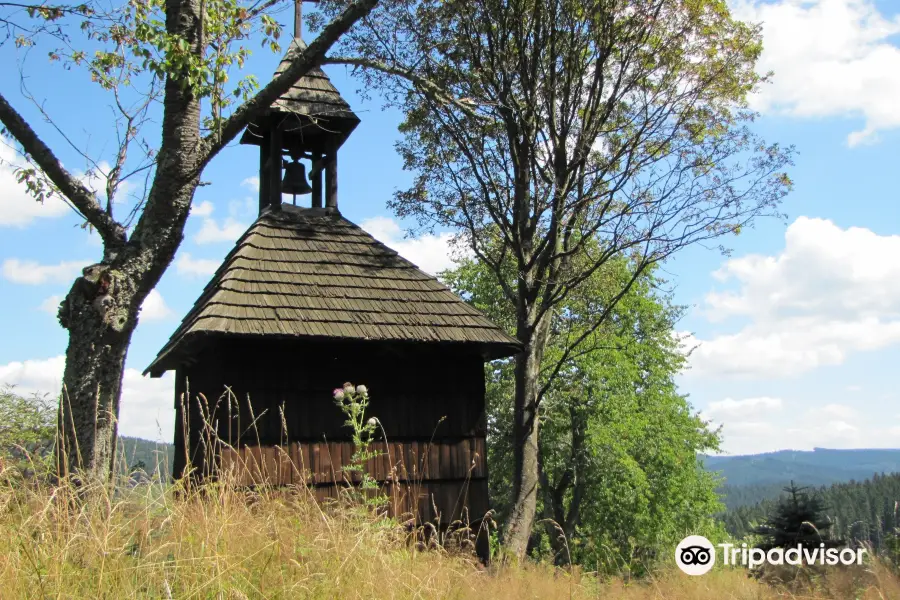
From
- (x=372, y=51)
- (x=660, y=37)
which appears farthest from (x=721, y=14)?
(x=372, y=51)

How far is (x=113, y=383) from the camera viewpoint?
567cm

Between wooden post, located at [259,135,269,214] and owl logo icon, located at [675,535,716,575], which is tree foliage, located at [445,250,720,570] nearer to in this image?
wooden post, located at [259,135,269,214]

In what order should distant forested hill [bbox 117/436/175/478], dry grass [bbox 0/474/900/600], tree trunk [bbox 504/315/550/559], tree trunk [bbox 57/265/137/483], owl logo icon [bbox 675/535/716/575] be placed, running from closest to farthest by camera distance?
dry grass [bbox 0/474/900/600], distant forested hill [bbox 117/436/175/478], tree trunk [bbox 57/265/137/483], owl logo icon [bbox 675/535/716/575], tree trunk [bbox 504/315/550/559]

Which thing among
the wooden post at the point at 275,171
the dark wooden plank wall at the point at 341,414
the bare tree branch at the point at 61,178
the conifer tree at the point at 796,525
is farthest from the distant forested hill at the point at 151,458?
the wooden post at the point at 275,171

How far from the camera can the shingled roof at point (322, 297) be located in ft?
28.1

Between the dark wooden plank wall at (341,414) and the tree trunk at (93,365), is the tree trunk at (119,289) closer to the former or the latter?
the tree trunk at (93,365)

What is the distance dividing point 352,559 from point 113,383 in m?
2.73

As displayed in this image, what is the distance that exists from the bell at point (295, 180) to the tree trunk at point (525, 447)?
4.13m

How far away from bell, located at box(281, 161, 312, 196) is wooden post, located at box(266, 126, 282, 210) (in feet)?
0.98

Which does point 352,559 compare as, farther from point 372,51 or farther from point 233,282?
point 372,51

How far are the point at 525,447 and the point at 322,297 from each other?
435cm

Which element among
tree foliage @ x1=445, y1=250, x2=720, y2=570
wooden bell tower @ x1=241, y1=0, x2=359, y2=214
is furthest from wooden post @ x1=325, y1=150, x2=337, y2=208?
tree foliage @ x1=445, y1=250, x2=720, y2=570

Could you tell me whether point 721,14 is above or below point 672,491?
above

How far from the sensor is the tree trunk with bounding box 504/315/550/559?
11.3 meters
